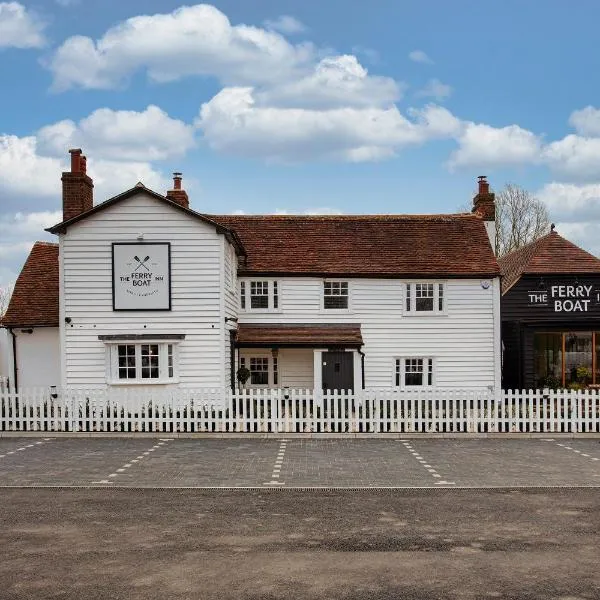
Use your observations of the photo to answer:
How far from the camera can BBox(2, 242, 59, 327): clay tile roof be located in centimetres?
3133

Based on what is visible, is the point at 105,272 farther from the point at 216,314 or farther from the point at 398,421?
the point at 398,421

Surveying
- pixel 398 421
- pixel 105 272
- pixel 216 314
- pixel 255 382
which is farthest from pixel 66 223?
pixel 398 421

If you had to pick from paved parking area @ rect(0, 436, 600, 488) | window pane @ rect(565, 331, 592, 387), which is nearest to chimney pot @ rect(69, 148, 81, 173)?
paved parking area @ rect(0, 436, 600, 488)

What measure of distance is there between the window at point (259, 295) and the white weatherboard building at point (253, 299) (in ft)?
0.17

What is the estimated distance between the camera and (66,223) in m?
26.2

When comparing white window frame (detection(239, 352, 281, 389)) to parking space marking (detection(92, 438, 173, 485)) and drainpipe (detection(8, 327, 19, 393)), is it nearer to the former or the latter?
drainpipe (detection(8, 327, 19, 393))

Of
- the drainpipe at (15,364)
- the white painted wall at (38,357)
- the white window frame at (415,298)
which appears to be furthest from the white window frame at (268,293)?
the drainpipe at (15,364)

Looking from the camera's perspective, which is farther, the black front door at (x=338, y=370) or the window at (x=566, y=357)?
the window at (x=566, y=357)

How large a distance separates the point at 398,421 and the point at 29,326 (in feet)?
53.5

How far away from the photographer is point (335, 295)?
32.2m

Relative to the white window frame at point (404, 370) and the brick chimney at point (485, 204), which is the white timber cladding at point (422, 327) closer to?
the white window frame at point (404, 370)

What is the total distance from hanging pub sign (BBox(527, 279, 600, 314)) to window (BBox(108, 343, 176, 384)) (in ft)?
54.1

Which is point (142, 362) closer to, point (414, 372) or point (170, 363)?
point (170, 363)

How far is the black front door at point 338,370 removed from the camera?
99.5ft
